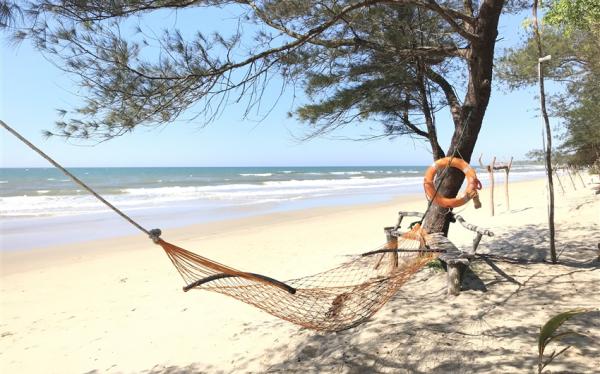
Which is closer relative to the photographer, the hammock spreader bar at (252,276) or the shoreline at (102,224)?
the hammock spreader bar at (252,276)

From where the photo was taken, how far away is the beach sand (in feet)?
7.65

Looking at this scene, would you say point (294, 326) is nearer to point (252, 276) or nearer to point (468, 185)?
point (252, 276)

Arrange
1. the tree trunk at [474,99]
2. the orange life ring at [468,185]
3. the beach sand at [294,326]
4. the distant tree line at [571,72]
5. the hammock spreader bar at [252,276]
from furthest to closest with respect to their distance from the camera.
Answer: the distant tree line at [571,72]
the orange life ring at [468,185]
the tree trunk at [474,99]
the beach sand at [294,326]
the hammock spreader bar at [252,276]

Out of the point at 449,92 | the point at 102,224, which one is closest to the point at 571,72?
the point at 449,92

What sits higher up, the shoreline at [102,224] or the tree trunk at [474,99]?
the tree trunk at [474,99]

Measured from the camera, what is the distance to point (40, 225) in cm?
909

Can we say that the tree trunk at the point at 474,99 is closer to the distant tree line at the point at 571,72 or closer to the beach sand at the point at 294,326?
the beach sand at the point at 294,326

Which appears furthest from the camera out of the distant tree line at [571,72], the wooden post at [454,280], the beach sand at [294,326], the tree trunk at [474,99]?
the distant tree line at [571,72]

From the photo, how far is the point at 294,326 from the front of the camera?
295 cm

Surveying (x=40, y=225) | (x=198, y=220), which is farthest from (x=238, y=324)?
(x=40, y=225)

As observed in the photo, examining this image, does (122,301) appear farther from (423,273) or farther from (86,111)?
(423,273)

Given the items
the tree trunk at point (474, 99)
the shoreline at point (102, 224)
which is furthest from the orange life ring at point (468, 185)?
the shoreline at point (102, 224)

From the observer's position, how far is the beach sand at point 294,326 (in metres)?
2.33

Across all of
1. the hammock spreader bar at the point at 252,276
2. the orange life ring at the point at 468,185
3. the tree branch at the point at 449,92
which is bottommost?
the hammock spreader bar at the point at 252,276
